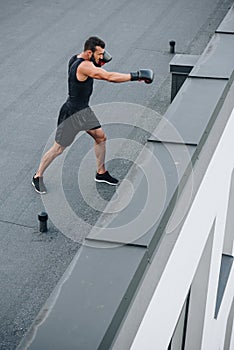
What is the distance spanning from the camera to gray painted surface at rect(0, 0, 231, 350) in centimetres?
590

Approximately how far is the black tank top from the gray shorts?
81 mm

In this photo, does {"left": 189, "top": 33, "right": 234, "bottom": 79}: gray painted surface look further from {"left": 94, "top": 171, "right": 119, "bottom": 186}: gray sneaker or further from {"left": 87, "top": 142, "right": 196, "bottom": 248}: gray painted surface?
{"left": 94, "top": 171, "right": 119, "bottom": 186}: gray sneaker

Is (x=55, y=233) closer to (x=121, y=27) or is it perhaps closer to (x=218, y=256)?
(x=218, y=256)

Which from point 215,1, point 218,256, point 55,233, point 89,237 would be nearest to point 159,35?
point 215,1

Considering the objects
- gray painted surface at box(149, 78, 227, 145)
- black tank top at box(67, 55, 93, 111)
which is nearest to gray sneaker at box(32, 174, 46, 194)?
black tank top at box(67, 55, 93, 111)

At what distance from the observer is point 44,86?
31.7ft

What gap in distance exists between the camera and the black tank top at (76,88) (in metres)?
6.60

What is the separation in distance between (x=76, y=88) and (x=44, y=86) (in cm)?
300

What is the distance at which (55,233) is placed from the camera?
6.45 metres

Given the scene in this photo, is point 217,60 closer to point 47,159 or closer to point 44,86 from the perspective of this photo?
point 47,159

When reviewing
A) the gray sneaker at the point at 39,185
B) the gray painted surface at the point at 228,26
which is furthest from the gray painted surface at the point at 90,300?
the gray sneaker at the point at 39,185

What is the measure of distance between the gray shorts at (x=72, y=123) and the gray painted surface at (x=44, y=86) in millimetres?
568

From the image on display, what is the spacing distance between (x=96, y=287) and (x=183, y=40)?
31.0ft

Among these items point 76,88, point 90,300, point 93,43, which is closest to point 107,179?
point 76,88
